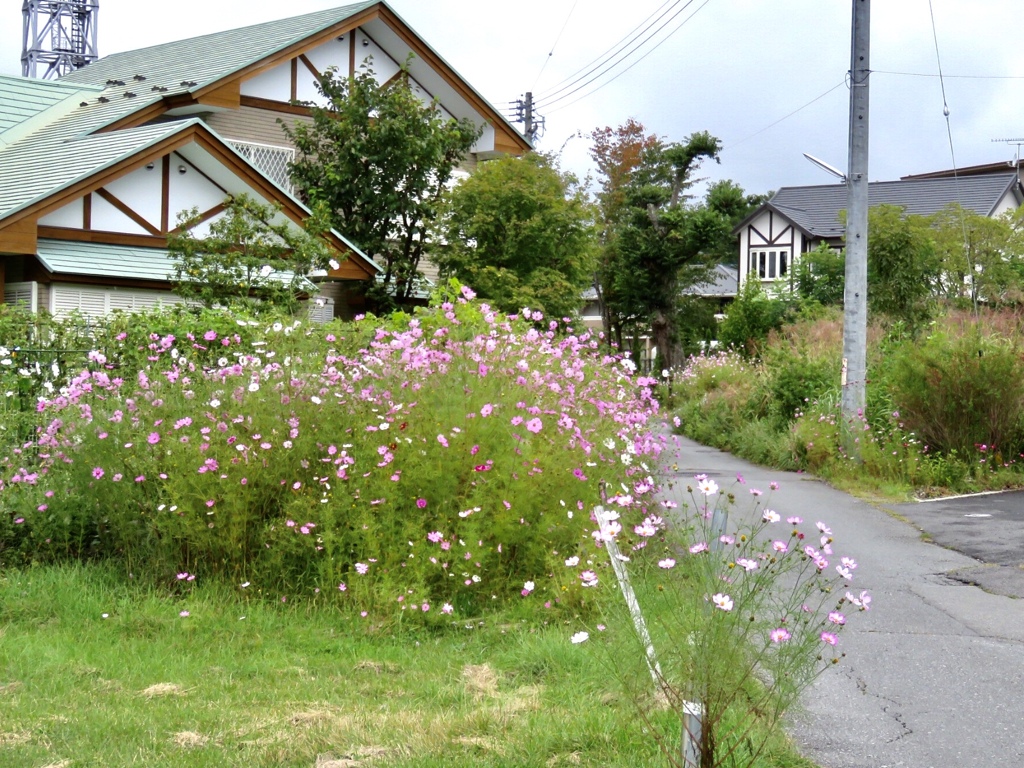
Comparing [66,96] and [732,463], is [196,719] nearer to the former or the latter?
[732,463]

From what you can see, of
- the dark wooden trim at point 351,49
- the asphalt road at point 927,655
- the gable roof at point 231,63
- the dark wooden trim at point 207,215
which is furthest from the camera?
the dark wooden trim at point 351,49

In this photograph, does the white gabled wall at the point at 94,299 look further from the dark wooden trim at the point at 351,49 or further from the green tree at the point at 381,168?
the dark wooden trim at the point at 351,49

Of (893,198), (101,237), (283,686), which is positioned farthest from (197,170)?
(893,198)

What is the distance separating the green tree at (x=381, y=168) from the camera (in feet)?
76.8

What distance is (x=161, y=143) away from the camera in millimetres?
18109

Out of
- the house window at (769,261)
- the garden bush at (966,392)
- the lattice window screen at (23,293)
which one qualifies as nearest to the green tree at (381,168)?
the lattice window screen at (23,293)

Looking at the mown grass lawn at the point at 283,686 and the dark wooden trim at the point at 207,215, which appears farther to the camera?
the dark wooden trim at the point at 207,215

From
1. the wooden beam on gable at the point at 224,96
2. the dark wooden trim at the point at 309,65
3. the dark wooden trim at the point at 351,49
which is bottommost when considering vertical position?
the wooden beam on gable at the point at 224,96

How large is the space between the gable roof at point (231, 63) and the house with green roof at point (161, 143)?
1.9 inches

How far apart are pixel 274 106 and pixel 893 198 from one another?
1619 inches

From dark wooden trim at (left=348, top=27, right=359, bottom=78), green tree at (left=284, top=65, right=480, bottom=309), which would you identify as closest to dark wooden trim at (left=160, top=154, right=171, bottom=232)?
green tree at (left=284, top=65, right=480, bottom=309)

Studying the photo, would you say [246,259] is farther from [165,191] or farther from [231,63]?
[231,63]

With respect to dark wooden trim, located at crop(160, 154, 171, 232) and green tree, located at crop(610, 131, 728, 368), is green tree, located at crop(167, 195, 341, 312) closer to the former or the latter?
dark wooden trim, located at crop(160, 154, 171, 232)

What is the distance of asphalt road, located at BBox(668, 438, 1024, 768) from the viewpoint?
5.52 m
